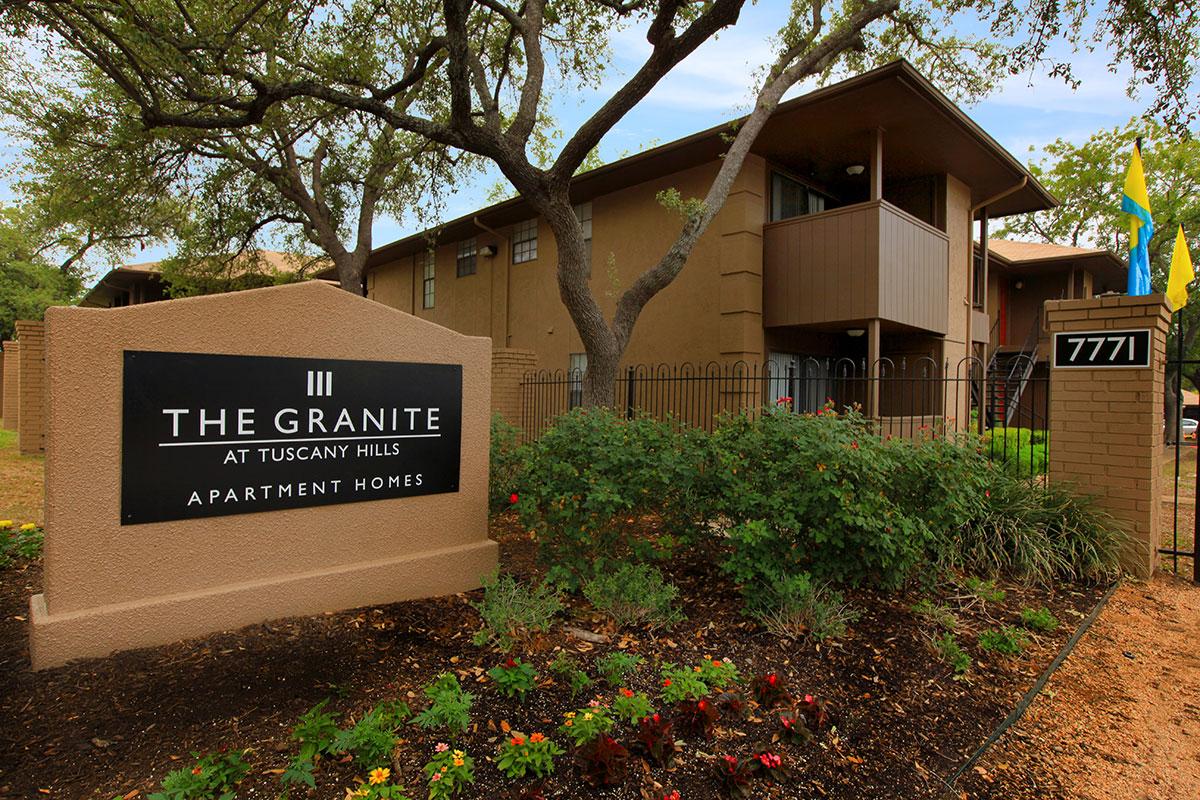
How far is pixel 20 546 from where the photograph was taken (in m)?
5.16

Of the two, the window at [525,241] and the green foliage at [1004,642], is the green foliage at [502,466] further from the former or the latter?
the window at [525,241]

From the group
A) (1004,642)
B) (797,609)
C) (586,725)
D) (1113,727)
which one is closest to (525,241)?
(797,609)

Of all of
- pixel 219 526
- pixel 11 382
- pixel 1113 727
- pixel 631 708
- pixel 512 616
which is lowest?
pixel 1113 727

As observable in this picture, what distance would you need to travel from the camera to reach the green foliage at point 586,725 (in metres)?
2.66

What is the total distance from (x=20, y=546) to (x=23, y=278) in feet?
125

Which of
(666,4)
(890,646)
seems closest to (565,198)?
(666,4)

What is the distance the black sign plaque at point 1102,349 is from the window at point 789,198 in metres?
5.72

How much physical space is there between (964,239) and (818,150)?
13.2 feet

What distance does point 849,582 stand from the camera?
4645 millimetres

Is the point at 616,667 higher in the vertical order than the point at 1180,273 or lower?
lower

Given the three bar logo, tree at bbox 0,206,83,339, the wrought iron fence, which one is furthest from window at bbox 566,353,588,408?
tree at bbox 0,206,83,339

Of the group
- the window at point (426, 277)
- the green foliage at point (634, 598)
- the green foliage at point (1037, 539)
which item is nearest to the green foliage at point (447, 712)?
the green foliage at point (634, 598)

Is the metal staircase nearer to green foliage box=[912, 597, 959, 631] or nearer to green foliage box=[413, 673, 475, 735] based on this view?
green foliage box=[912, 597, 959, 631]

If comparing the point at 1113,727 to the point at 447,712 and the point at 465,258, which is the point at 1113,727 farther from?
the point at 465,258
